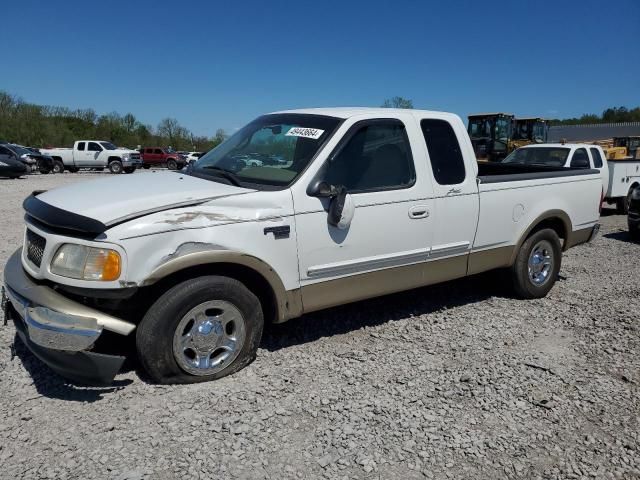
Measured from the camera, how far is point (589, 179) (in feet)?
19.2

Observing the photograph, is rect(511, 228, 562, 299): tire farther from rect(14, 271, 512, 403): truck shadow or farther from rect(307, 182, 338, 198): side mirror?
rect(307, 182, 338, 198): side mirror

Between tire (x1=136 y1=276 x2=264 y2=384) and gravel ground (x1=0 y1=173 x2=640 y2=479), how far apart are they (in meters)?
0.12

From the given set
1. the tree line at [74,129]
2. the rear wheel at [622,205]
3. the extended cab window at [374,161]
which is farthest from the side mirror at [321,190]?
the tree line at [74,129]

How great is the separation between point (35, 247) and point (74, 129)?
63.2m

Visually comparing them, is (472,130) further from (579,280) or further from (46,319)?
(46,319)

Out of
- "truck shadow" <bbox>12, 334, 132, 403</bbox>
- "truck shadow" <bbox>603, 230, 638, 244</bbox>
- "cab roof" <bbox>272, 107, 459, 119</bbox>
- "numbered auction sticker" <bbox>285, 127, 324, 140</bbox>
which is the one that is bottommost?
"truck shadow" <bbox>603, 230, 638, 244</bbox>

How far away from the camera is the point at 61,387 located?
3.42 meters

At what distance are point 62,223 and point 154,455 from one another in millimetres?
1484

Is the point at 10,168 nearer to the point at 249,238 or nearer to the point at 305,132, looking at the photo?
the point at 305,132

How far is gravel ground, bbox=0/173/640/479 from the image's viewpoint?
275cm

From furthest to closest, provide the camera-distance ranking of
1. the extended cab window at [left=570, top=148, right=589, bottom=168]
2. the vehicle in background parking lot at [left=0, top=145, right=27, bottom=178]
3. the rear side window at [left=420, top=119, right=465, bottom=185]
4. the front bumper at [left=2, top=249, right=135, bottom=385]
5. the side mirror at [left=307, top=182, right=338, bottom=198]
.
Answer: the vehicle in background parking lot at [left=0, top=145, right=27, bottom=178]
the extended cab window at [left=570, top=148, right=589, bottom=168]
the rear side window at [left=420, top=119, right=465, bottom=185]
the side mirror at [left=307, top=182, right=338, bottom=198]
the front bumper at [left=2, top=249, right=135, bottom=385]

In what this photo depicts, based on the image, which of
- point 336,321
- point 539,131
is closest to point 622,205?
point 336,321

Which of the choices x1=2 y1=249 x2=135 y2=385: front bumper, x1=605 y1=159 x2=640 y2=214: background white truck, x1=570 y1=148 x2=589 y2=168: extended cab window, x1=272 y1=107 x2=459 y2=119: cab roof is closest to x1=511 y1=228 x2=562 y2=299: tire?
x1=272 y1=107 x2=459 y2=119: cab roof

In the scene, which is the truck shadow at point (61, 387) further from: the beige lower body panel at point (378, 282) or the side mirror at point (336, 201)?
the side mirror at point (336, 201)
